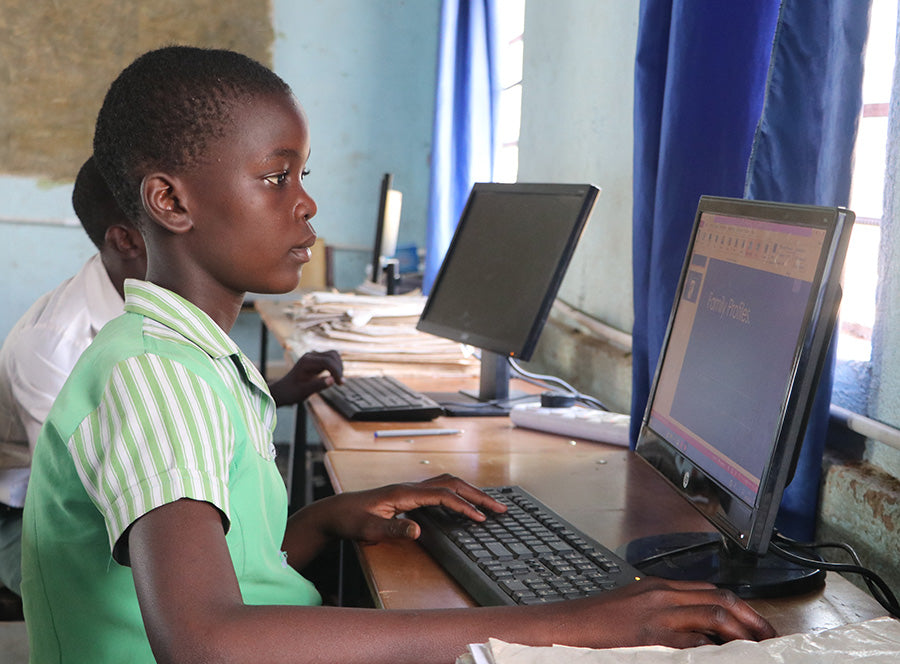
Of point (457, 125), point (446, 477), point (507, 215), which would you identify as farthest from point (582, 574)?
point (457, 125)

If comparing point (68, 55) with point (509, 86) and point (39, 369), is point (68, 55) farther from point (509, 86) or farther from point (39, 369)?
A: point (39, 369)

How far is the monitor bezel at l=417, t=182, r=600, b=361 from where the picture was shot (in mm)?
1588

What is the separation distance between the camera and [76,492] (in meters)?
0.84

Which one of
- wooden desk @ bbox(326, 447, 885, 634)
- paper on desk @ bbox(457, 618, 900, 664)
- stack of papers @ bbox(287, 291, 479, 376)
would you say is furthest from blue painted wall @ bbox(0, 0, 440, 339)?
paper on desk @ bbox(457, 618, 900, 664)

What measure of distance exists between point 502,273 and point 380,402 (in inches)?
12.8

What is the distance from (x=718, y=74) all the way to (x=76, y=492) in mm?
1010

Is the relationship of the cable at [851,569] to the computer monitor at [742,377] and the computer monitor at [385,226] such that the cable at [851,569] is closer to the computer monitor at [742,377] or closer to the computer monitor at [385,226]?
the computer monitor at [742,377]

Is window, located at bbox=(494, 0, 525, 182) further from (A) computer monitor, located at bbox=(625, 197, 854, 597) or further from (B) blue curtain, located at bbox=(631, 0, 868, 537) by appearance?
(A) computer monitor, located at bbox=(625, 197, 854, 597)

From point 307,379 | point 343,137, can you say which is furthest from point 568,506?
point 343,137

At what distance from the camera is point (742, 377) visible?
2.98 feet

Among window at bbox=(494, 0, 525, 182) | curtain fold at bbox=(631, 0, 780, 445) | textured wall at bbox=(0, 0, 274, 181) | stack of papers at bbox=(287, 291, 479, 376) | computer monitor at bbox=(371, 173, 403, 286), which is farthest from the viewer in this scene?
textured wall at bbox=(0, 0, 274, 181)

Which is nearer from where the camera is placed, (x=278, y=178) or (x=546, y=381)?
(x=278, y=178)

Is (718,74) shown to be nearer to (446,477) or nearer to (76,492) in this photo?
(446,477)

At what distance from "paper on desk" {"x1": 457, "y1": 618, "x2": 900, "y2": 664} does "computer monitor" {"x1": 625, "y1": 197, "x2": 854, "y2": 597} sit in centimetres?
14
